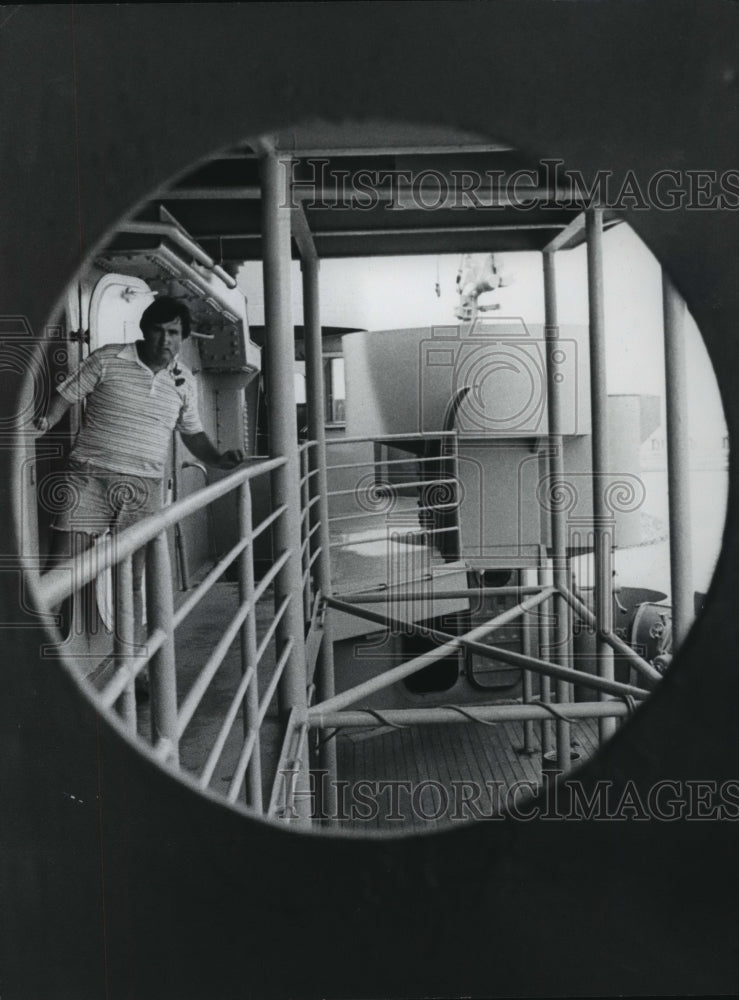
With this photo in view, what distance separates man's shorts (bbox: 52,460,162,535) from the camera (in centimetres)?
136

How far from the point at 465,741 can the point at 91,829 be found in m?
3.58

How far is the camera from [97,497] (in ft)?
4.65

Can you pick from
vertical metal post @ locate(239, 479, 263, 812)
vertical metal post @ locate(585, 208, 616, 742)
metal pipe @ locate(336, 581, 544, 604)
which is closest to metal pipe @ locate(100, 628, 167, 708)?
vertical metal post @ locate(239, 479, 263, 812)

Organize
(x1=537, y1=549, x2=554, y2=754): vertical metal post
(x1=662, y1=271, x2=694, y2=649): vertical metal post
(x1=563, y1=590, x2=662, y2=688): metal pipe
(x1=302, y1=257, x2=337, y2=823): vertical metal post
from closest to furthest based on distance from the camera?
(x1=662, y1=271, x2=694, y2=649): vertical metal post < (x1=563, y1=590, x2=662, y2=688): metal pipe < (x1=302, y1=257, x2=337, y2=823): vertical metal post < (x1=537, y1=549, x2=554, y2=754): vertical metal post

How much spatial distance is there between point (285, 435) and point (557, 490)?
2.08 m

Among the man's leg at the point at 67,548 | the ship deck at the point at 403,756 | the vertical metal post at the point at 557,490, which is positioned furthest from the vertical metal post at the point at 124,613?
the vertical metal post at the point at 557,490

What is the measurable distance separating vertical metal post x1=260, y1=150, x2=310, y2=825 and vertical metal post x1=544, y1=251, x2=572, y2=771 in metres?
1.74

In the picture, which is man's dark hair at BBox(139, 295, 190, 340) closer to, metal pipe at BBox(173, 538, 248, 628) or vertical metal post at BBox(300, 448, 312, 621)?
metal pipe at BBox(173, 538, 248, 628)

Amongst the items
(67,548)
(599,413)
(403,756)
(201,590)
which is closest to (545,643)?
(403,756)

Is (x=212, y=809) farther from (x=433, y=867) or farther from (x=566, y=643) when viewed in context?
(x=566, y=643)

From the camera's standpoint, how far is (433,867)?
68 cm

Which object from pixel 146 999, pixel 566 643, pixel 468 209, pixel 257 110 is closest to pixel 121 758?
pixel 146 999

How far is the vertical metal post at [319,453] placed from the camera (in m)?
2.62

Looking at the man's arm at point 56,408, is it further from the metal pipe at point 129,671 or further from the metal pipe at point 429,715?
the metal pipe at point 429,715
